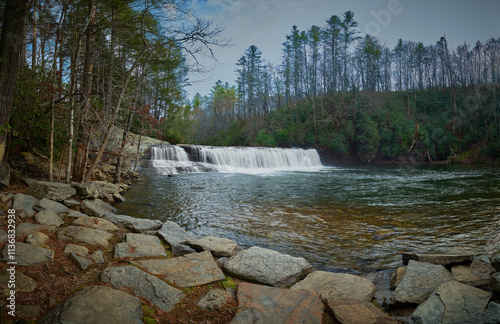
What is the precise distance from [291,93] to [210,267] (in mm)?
47898

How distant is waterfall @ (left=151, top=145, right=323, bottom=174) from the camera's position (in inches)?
712

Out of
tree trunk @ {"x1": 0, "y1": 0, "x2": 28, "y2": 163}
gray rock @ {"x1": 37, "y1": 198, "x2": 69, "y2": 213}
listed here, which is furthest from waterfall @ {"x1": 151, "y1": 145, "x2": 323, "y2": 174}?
tree trunk @ {"x1": 0, "y1": 0, "x2": 28, "y2": 163}

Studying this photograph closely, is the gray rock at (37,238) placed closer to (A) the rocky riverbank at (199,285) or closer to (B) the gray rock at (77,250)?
(A) the rocky riverbank at (199,285)

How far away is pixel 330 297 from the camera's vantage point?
292 centimetres

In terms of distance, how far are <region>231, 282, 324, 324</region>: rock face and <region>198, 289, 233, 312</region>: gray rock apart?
0.49 ft

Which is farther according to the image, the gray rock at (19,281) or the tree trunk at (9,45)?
the tree trunk at (9,45)

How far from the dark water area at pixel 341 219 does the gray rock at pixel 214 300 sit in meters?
1.88

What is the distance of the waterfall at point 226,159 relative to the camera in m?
18.1

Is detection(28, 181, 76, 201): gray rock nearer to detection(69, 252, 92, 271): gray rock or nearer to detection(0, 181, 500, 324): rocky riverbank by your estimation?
detection(0, 181, 500, 324): rocky riverbank

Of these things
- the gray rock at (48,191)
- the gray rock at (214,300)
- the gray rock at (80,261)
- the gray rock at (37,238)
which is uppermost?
the gray rock at (48,191)

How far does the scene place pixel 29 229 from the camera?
3.47 meters

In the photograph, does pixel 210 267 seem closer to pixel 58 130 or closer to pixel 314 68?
pixel 58 130

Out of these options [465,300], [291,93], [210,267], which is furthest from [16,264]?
[291,93]

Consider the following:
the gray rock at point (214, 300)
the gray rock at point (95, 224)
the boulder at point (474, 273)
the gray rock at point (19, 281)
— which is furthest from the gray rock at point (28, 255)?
the boulder at point (474, 273)
